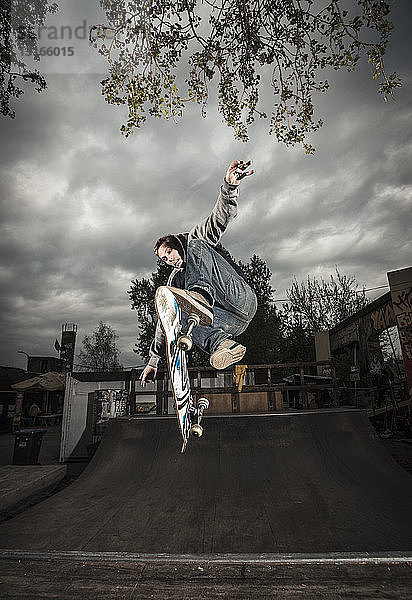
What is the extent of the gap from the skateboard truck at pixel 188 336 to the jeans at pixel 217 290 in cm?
33

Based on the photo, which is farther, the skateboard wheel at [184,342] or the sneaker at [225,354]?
the sneaker at [225,354]

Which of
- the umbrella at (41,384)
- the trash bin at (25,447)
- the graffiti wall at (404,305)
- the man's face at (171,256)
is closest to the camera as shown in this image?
the man's face at (171,256)

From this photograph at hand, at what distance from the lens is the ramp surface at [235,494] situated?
3109mm

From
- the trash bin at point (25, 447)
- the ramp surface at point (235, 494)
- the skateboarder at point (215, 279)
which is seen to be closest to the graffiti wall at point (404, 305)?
the ramp surface at point (235, 494)

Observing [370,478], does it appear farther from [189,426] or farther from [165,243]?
[165,243]

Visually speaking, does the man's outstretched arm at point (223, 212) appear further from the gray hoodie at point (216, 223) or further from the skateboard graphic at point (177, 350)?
the skateboard graphic at point (177, 350)

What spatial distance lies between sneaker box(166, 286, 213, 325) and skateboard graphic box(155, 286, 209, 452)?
77mm

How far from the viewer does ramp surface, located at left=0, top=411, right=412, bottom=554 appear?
3109mm

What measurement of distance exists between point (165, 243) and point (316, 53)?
11.7 feet

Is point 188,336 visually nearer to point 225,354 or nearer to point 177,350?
point 177,350

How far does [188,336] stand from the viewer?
3.53 m

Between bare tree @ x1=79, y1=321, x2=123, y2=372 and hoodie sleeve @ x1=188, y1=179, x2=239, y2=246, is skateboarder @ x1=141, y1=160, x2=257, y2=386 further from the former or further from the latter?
bare tree @ x1=79, y1=321, x2=123, y2=372

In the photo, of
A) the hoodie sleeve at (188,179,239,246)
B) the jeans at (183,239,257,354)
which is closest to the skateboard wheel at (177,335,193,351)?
the jeans at (183,239,257,354)

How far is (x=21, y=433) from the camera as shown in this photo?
368 inches
